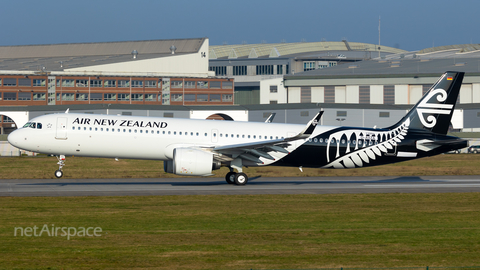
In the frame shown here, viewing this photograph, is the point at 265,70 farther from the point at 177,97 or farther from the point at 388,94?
the point at 388,94

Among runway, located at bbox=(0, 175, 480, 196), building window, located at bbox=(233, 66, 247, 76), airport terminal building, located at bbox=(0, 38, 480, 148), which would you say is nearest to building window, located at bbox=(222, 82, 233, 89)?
airport terminal building, located at bbox=(0, 38, 480, 148)

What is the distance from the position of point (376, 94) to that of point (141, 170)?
2861 inches

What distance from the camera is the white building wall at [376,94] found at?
111625 millimetres

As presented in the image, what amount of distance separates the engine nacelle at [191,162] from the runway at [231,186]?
3.76ft

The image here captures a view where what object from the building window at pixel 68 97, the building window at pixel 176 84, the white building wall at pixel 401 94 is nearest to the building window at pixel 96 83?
the building window at pixel 68 97

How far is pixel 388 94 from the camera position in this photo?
367 feet

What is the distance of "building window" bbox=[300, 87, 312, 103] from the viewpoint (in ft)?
400

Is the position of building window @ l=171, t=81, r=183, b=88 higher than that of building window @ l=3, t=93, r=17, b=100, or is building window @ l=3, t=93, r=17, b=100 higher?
building window @ l=171, t=81, r=183, b=88

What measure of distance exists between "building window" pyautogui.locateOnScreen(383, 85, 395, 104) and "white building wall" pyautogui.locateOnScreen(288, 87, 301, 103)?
1911 cm

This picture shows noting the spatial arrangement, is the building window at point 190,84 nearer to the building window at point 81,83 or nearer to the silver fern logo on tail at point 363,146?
the building window at point 81,83

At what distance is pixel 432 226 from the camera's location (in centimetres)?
2316

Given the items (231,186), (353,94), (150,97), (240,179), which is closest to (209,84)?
(150,97)

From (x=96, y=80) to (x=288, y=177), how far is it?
333ft

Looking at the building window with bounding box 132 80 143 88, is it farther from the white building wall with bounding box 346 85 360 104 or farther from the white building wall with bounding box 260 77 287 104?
the white building wall with bounding box 346 85 360 104
